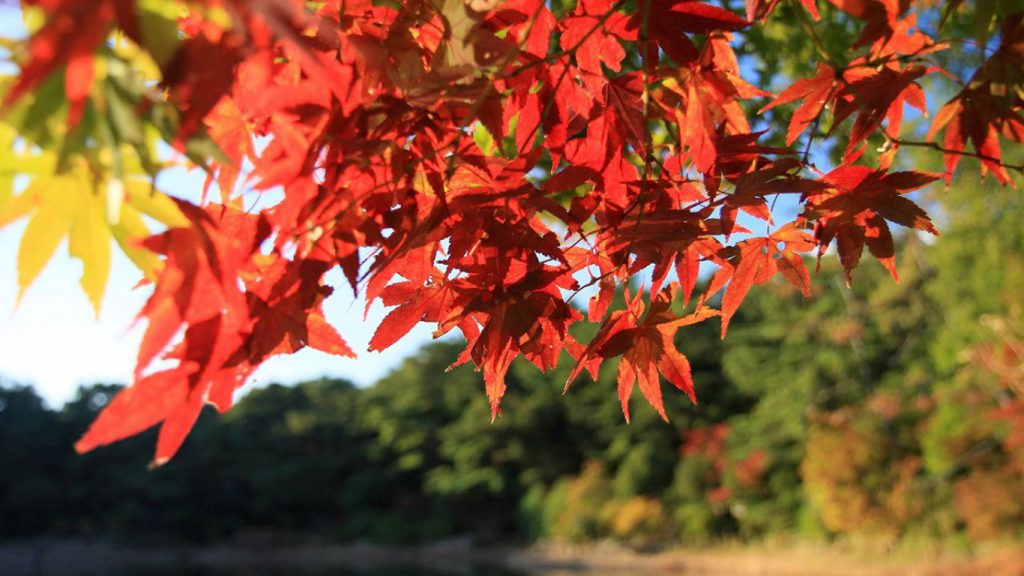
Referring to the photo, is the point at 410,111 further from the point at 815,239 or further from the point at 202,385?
the point at 815,239

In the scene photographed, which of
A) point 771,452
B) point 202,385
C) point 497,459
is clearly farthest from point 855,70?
point 497,459

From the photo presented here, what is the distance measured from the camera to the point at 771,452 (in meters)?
10.8

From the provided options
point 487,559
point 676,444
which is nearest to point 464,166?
point 676,444

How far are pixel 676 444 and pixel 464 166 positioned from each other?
13.5 meters

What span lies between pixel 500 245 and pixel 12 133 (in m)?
0.30

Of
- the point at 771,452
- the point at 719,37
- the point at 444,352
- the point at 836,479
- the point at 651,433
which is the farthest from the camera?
the point at 444,352

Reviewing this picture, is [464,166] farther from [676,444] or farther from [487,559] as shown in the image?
[487,559]

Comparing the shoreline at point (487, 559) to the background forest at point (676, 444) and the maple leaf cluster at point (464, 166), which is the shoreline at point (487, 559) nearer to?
the background forest at point (676, 444)

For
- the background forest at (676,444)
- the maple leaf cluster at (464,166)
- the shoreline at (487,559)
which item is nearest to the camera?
the maple leaf cluster at (464,166)

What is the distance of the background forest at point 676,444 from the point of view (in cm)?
870

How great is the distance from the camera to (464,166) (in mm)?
530

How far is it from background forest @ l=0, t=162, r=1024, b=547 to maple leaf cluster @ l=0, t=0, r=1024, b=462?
17.0ft

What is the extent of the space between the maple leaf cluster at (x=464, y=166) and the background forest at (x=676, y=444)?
5167 millimetres

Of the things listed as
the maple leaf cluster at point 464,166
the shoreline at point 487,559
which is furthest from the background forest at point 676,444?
the maple leaf cluster at point 464,166
